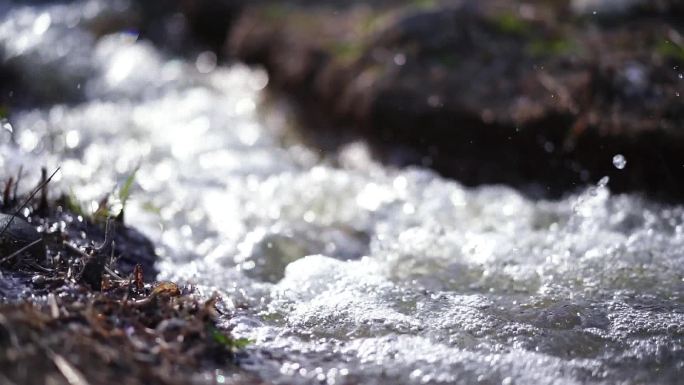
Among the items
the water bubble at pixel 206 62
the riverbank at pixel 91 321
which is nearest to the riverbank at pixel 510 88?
the water bubble at pixel 206 62

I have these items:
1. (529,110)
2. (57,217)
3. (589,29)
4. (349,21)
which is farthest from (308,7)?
(57,217)

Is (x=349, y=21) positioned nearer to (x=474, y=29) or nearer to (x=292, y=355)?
(x=474, y=29)

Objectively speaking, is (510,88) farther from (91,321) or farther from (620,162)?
(91,321)

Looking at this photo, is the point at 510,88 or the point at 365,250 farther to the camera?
the point at 510,88

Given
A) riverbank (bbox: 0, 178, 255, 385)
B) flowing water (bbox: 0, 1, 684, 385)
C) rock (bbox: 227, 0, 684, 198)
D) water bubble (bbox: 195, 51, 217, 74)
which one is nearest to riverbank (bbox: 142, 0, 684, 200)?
rock (bbox: 227, 0, 684, 198)

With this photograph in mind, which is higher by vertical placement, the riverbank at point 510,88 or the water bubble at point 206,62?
the water bubble at point 206,62

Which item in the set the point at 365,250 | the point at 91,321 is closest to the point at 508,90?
the point at 365,250

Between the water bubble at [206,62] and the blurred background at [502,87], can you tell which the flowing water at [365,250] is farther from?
the water bubble at [206,62]

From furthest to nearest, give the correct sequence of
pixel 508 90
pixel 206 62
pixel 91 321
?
pixel 206 62 < pixel 508 90 < pixel 91 321
